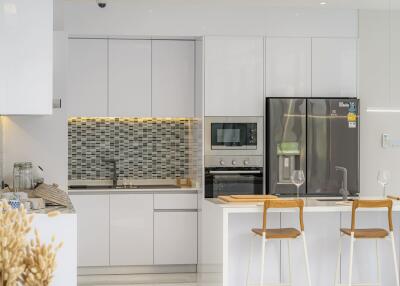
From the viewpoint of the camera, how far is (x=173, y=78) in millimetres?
7828

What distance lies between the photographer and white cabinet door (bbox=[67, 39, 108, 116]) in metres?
7.64

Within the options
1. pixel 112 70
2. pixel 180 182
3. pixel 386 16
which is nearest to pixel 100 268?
pixel 180 182

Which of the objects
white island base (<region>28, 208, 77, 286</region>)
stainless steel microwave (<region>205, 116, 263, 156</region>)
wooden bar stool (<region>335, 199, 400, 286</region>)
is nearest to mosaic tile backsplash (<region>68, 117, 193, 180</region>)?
stainless steel microwave (<region>205, 116, 263, 156</region>)

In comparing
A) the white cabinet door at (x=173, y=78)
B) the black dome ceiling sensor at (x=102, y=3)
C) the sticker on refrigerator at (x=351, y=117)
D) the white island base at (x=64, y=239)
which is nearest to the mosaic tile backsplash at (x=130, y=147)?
the white cabinet door at (x=173, y=78)

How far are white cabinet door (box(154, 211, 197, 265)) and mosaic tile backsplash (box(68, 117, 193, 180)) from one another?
0.74 metres

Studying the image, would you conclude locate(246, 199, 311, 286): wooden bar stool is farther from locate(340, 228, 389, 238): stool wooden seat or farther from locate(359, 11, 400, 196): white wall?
locate(359, 11, 400, 196): white wall

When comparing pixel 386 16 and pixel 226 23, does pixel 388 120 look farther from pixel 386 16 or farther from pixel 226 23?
pixel 226 23

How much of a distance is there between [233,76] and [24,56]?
306cm

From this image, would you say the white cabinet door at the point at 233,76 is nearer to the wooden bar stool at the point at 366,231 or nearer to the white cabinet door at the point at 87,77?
the white cabinet door at the point at 87,77

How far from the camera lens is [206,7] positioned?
756cm

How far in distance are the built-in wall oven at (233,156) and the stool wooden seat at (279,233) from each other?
1.83 metres

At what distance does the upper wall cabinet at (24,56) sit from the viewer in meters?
4.86

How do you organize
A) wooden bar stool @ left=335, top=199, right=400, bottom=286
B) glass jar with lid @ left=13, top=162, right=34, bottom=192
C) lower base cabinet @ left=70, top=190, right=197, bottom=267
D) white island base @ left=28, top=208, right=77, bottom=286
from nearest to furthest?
white island base @ left=28, top=208, right=77, bottom=286
wooden bar stool @ left=335, top=199, right=400, bottom=286
glass jar with lid @ left=13, top=162, right=34, bottom=192
lower base cabinet @ left=70, top=190, right=197, bottom=267

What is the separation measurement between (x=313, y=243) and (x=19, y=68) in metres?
2.79
